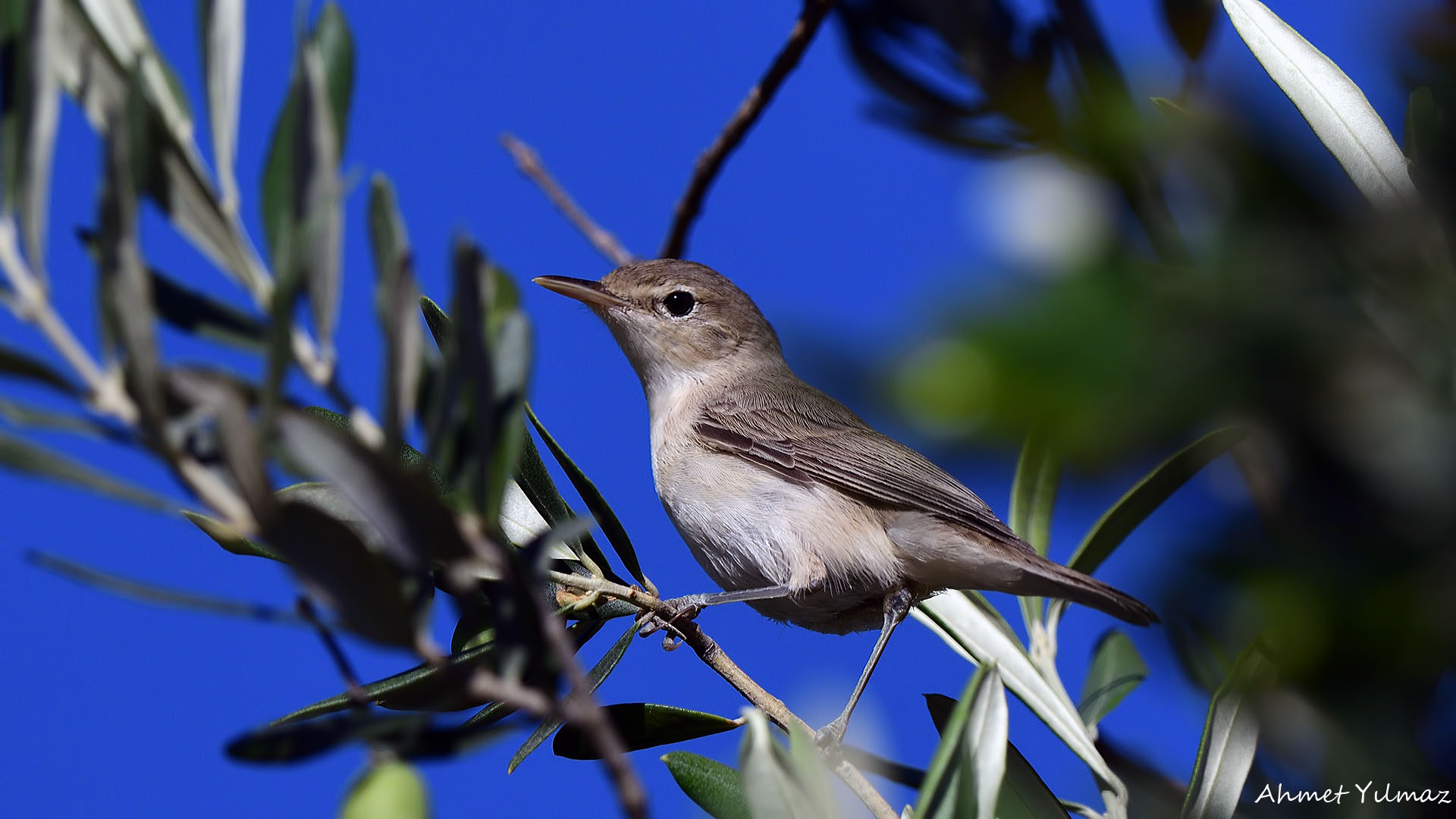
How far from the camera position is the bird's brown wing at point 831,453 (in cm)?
362

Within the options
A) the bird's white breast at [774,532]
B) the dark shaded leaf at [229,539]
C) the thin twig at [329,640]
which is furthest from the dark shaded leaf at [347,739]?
the bird's white breast at [774,532]

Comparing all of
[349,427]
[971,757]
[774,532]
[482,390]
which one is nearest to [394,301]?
[482,390]

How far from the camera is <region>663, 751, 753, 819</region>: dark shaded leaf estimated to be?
1.87 meters

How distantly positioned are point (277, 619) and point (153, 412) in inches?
9.6

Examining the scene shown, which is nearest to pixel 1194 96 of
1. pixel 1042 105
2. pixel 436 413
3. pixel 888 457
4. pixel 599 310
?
pixel 1042 105

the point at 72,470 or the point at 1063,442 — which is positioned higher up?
the point at 72,470

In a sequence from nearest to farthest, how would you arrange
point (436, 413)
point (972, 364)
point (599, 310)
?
point (972, 364) → point (436, 413) → point (599, 310)

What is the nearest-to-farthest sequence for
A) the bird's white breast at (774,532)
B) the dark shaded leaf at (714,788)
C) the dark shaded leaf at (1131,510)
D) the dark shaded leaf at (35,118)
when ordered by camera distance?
Result: the dark shaded leaf at (35,118)
the dark shaded leaf at (714,788)
the dark shaded leaf at (1131,510)
the bird's white breast at (774,532)

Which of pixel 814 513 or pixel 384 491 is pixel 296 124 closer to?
pixel 384 491

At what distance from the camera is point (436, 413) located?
3.64ft

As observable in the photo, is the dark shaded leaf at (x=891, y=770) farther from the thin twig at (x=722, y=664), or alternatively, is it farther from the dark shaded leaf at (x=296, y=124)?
the dark shaded leaf at (x=296, y=124)

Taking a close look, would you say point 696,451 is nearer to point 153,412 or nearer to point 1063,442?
point 153,412

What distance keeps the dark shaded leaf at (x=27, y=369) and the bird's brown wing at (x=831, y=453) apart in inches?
108

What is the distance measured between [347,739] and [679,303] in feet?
11.6
